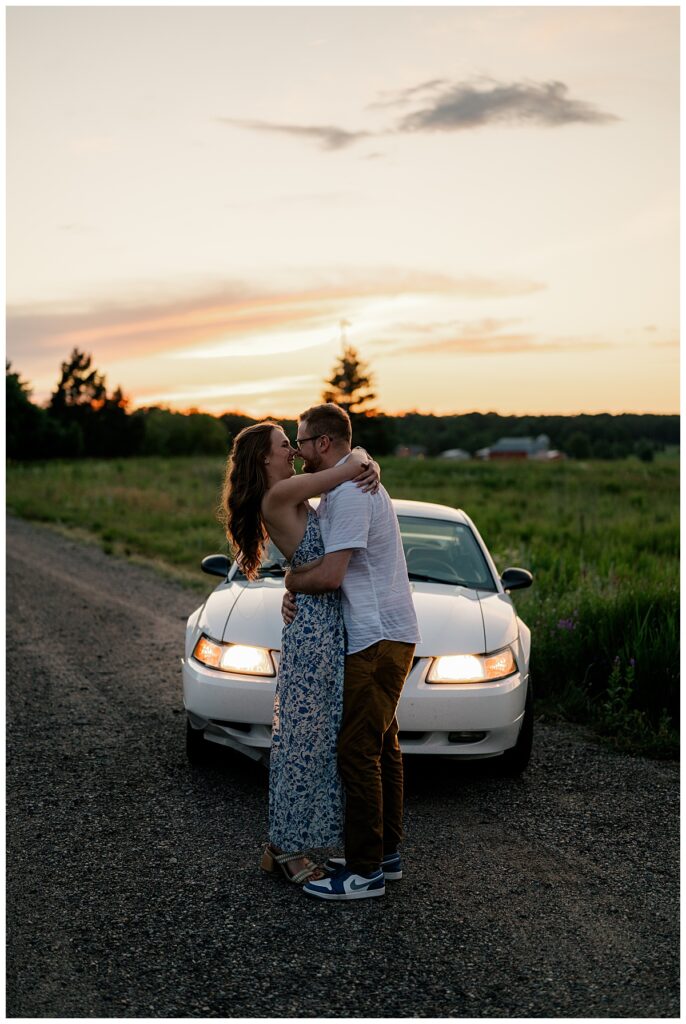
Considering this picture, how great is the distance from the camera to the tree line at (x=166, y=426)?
78062 millimetres

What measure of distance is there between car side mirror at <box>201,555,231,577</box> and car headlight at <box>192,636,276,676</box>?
35.7 inches

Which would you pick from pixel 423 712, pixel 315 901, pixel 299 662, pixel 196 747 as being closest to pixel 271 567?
pixel 196 747

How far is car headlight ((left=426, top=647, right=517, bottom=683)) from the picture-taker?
194 inches

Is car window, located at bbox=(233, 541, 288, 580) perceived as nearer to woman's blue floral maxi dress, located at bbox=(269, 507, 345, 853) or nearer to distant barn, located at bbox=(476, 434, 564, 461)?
woman's blue floral maxi dress, located at bbox=(269, 507, 345, 853)

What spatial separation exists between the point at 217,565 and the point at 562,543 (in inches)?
451

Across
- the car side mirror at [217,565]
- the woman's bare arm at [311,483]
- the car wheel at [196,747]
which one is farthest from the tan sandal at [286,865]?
the car side mirror at [217,565]

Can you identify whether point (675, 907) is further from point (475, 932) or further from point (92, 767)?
point (92, 767)

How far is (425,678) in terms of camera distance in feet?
16.0

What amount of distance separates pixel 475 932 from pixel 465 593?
2385mm

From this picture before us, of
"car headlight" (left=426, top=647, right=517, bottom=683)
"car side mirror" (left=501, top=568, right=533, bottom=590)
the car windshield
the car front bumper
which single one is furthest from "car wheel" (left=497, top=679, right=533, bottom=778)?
the car windshield

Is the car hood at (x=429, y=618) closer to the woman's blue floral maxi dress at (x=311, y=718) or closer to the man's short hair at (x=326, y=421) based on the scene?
the woman's blue floral maxi dress at (x=311, y=718)

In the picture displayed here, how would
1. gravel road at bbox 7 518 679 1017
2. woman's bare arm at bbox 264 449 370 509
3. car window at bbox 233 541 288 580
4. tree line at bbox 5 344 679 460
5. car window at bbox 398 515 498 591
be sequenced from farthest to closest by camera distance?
tree line at bbox 5 344 679 460 < car window at bbox 398 515 498 591 < car window at bbox 233 541 288 580 < woman's bare arm at bbox 264 449 370 509 < gravel road at bbox 7 518 679 1017

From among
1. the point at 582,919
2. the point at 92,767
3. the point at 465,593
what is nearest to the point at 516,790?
the point at 465,593

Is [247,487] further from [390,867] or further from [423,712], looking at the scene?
[390,867]
